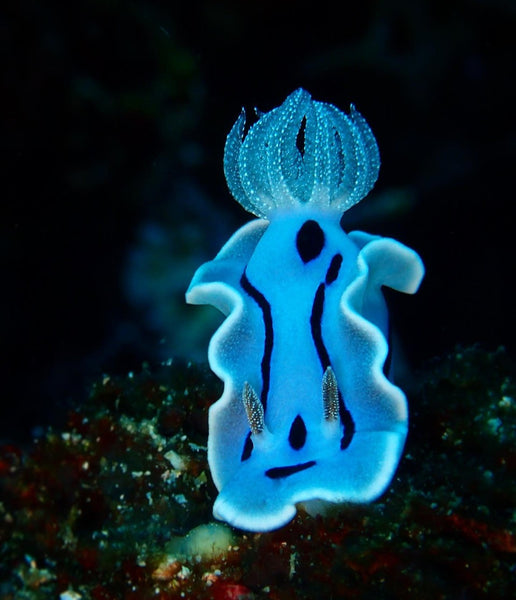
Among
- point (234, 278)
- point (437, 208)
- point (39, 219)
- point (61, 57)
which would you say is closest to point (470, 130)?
point (437, 208)

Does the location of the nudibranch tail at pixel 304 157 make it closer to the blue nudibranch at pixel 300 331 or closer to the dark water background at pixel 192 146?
the blue nudibranch at pixel 300 331

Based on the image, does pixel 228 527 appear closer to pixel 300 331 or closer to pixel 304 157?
pixel 300 331

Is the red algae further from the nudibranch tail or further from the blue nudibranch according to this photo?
the nudibranch tail

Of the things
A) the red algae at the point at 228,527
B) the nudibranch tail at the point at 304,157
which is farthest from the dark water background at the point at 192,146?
the nudibranch tail at the point at 304,157

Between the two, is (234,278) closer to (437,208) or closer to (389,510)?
(389,510)

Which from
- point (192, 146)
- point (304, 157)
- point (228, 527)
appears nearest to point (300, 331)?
point (228, 527)

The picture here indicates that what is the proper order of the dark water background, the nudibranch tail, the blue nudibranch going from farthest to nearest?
the dark water background < the nudibranch tail < the blue nudibranch

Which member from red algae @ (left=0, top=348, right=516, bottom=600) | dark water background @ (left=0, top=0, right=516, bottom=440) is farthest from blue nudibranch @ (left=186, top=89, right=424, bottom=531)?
dark water background @ (left=0, top=0, right=516, bottom=440)
